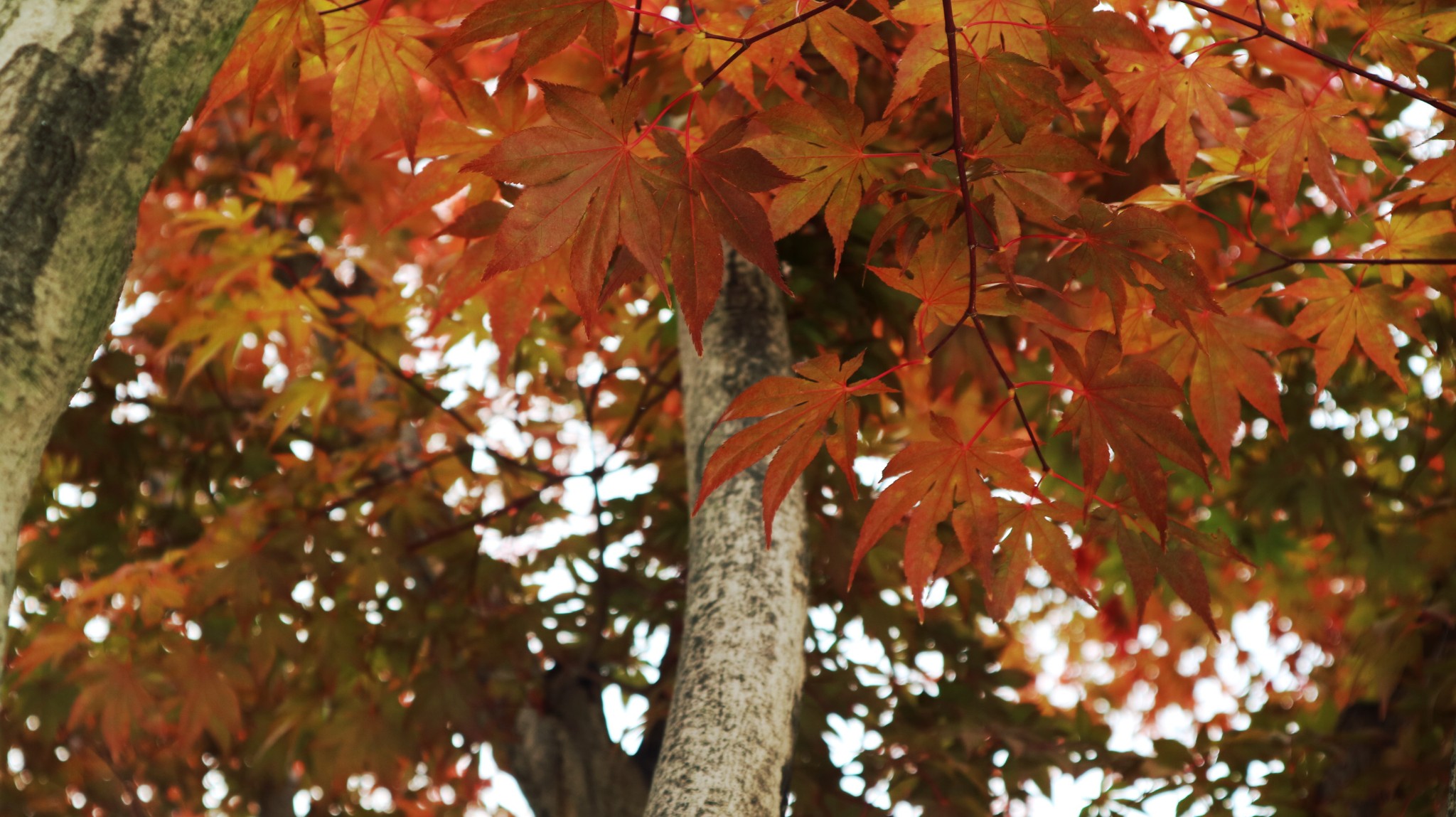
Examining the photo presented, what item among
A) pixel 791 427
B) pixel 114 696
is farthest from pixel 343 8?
pixel 114 696

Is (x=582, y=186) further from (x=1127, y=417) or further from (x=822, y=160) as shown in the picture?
(x=1127, y=417)

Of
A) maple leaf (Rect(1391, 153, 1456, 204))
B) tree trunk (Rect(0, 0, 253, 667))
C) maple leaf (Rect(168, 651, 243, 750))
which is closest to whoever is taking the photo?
tree trunk (Rect(0, 0, 253, 667))

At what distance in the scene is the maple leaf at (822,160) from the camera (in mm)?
1094

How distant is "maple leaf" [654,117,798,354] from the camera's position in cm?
95

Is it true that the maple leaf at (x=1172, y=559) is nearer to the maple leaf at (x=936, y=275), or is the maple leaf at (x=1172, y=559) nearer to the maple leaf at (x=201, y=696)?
the maple leaf at (x=936, y=275)

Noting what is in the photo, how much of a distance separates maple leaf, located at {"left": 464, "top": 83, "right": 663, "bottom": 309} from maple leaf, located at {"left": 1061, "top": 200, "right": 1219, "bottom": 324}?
46 centimetres

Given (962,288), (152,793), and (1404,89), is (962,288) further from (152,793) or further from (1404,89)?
(152,793)

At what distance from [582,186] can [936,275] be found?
405 millimetres

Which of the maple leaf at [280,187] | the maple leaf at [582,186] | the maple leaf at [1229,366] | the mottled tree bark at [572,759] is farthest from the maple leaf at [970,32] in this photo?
the mottled tree bark at [572,759]

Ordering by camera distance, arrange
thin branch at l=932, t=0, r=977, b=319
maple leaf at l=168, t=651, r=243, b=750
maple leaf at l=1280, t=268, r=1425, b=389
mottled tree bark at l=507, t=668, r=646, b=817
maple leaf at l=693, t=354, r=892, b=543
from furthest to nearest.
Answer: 1. maple leaf at l=168, t=651, r=243, b=750
2. mottled tree bark at l=507, t=668, r=646, b=817
3. maple leaf at l=1280, t=268, r=1425, b=389
4. maple leaf at l=693, t=354, r=892, b=543
5. thin branch at l=932, t=0, r=977, b=319

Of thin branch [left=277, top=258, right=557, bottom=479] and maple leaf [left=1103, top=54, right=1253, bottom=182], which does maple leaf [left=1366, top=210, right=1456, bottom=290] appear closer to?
maple leaf [left=1103, top=54, right=1253, bottom=182]

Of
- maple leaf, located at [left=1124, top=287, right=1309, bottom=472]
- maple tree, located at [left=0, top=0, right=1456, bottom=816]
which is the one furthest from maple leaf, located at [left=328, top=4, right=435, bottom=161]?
maple leaf, located at [left=1124, top=287, right=1309, bottom=472]

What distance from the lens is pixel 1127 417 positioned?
1059mm

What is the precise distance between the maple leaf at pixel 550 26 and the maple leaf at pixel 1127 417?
58 cm
